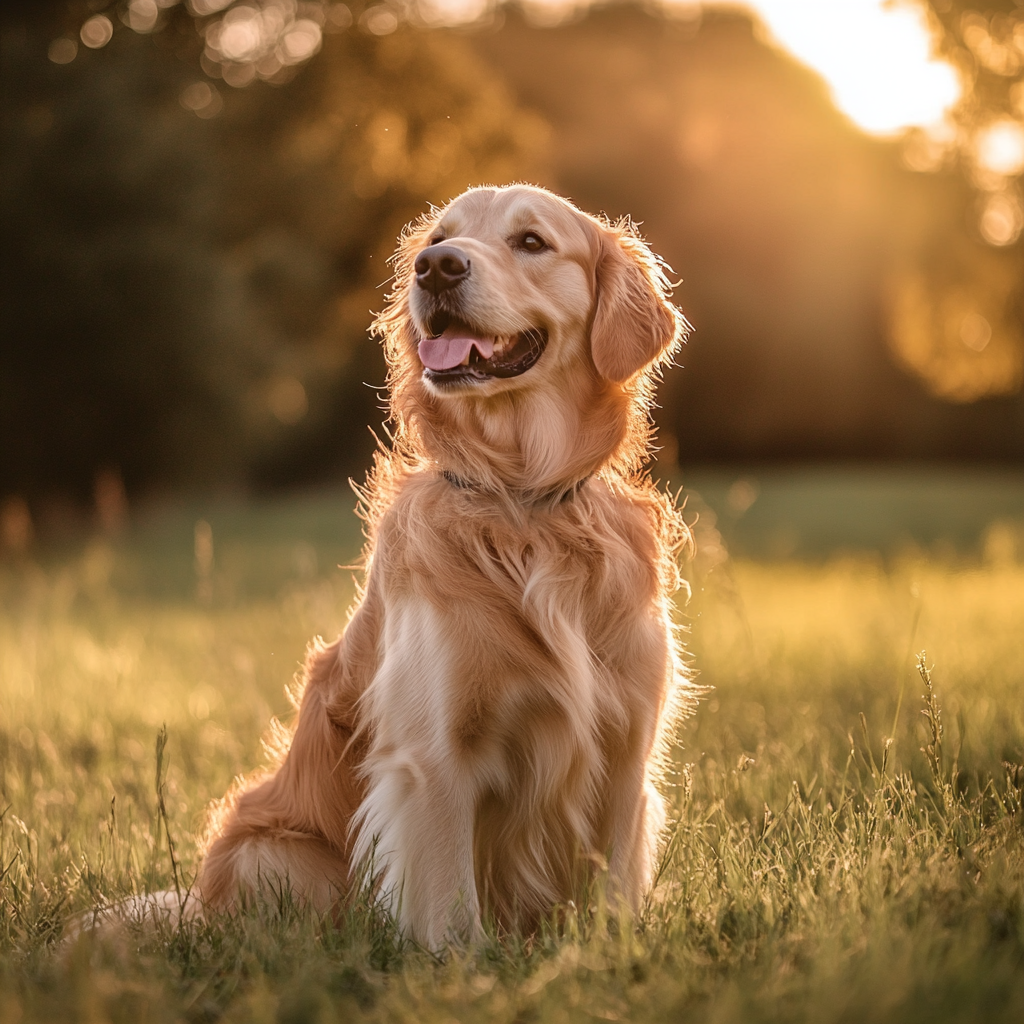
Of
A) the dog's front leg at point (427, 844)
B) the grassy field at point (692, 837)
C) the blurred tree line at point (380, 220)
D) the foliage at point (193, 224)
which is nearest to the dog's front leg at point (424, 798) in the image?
the dog's front leg at point (427, 844)

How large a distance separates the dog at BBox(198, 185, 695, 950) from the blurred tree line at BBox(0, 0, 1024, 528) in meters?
1.21

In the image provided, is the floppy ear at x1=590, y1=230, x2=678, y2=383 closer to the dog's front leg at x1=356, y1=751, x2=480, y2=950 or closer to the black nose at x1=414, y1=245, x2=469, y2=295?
the black nose at x1=414, y1=245, x2=469, y2=295

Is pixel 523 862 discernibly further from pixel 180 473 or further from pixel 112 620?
pixel 180 473

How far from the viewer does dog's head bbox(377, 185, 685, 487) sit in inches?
110

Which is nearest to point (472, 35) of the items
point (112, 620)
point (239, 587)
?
point (239, 587)

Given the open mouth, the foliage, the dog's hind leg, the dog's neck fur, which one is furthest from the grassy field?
the foliage

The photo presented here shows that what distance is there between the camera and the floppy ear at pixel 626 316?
9.56 feet

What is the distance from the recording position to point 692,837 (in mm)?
2561

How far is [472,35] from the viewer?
96.9ft

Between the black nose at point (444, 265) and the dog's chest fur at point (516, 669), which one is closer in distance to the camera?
the dog's chest fur at point (516, 669)

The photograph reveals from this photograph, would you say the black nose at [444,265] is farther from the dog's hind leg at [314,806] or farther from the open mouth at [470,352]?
the dog's hind leg at [314,806]

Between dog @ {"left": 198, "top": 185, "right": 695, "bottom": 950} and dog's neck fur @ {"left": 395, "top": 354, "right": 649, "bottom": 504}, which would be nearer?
dog @ {"left": 198, "top": 185, "right": 695, "bottom": 950}

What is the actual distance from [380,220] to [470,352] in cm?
1778

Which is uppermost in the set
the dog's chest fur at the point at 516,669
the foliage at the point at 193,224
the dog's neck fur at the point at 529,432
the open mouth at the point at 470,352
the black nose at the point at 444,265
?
the foliage at the point at 193,224
